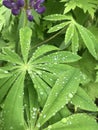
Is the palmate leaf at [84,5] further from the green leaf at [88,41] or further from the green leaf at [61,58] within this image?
the green leaf at [61,58]

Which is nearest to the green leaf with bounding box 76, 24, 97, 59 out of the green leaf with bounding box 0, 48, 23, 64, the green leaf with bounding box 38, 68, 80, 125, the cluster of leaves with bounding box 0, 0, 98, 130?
the cluster of leaves with bounding box 0, 0, 98, 130

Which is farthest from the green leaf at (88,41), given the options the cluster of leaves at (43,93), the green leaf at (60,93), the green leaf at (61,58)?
the green leaf at (60,93)

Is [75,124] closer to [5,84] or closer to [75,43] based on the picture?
[5,84]

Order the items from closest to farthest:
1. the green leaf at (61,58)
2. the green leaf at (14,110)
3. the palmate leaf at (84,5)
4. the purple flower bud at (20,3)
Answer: the green leaf at (14,110), the green leaf at (61,58), the purple flower bud at (20,3), the palmate leaf at (84,5)

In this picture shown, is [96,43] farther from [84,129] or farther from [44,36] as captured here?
[84,129]

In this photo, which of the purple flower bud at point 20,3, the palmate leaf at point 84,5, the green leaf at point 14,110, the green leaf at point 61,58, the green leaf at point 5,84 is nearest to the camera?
the green leaf at point 14,110

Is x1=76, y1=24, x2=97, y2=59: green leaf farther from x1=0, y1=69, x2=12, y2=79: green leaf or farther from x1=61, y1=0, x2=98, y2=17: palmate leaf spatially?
x1=0, y1=69, x2=12, y2=79: green leaf

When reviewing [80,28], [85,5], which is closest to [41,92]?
[80,28]
